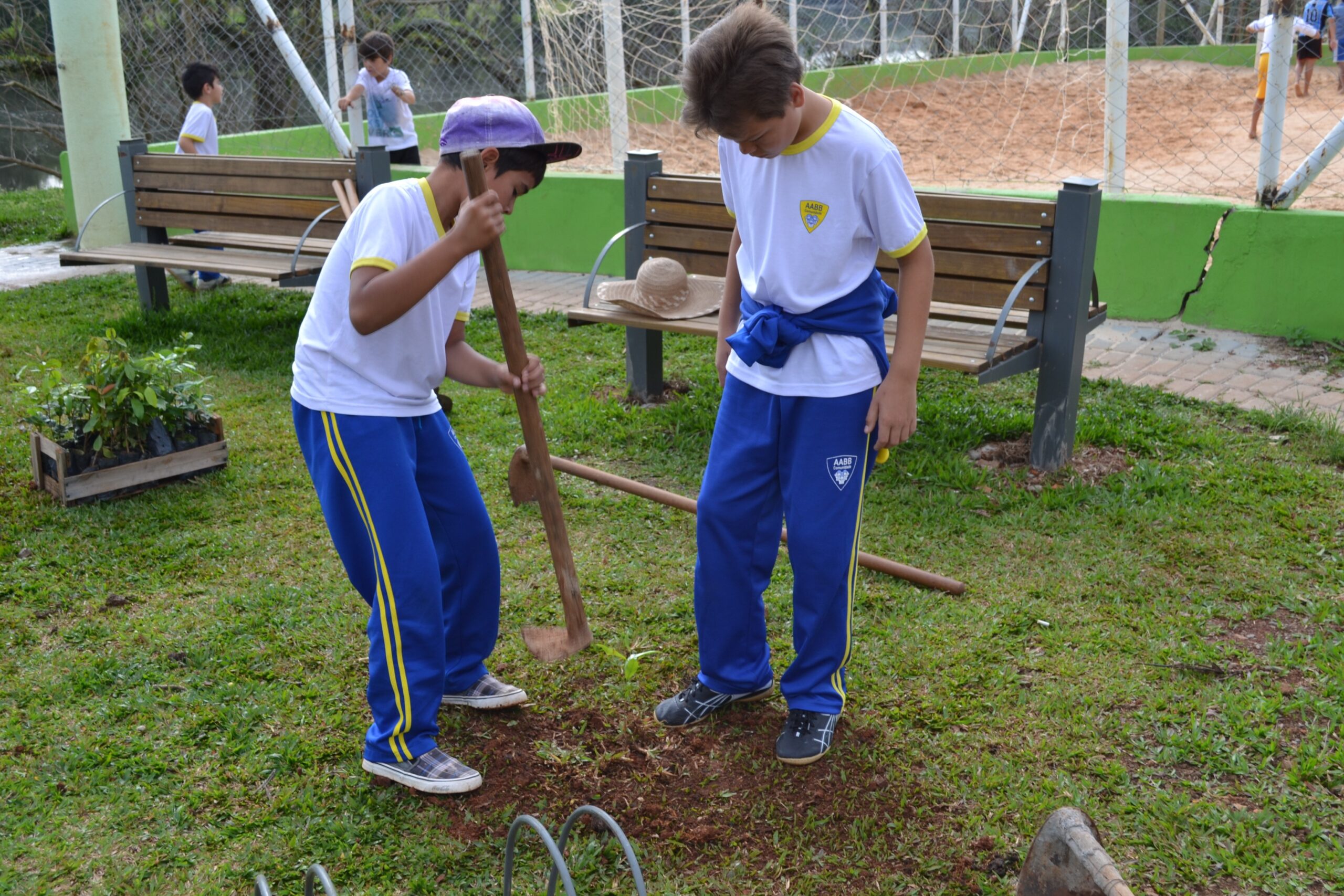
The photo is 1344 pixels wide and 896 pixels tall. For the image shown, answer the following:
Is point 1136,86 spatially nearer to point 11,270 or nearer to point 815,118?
point 11,270

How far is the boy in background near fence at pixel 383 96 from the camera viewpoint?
849 centimetres

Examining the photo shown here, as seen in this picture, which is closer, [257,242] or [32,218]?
[257,242]

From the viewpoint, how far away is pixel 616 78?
7992 millimetres

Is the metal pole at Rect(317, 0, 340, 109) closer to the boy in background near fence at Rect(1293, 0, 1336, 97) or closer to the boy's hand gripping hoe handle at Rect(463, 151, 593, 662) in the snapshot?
the boy's hand gripping hoe handle at Rect(463, 151, 593, 662)

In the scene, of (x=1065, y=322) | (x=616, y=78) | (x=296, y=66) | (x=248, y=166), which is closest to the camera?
(x=1065, y=322)

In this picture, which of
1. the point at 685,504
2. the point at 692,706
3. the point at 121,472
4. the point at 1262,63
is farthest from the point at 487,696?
the point at 1262,63

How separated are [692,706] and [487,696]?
0.54 metres

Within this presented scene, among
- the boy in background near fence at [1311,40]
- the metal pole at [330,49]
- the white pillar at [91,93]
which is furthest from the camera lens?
the boy in background near fence at [1311,40]

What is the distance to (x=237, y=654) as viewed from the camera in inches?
130

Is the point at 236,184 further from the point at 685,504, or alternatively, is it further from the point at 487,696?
the point at 487,696

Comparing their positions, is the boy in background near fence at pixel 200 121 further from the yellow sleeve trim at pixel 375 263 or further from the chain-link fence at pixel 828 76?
the yellow sleeve trim at pixel 375 263

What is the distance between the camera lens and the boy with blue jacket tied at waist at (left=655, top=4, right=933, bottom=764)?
235 centimetres

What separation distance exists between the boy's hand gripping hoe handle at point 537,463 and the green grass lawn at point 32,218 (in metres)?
8.92

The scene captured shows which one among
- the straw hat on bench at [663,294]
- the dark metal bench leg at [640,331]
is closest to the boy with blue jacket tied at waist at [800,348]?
the straw hat on bench at [663,294]
